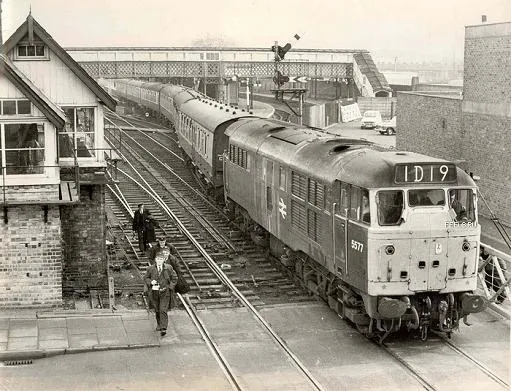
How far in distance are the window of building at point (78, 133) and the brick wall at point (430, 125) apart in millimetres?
14007

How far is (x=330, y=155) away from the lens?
14.9 metres

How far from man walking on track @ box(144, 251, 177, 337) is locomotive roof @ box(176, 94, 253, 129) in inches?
464

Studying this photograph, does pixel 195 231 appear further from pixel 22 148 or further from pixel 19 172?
pixel 22 148

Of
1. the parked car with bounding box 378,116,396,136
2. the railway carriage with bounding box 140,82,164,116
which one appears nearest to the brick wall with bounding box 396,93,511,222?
the parked car with bounding box 378,116,396,136

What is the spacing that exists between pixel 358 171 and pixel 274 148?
4.84 metres

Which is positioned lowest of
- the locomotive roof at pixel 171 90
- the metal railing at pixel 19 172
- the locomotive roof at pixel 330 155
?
the metal railing at pixel 19 172

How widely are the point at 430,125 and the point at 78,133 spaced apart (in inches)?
636

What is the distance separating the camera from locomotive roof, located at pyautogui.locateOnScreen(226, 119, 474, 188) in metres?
13.0

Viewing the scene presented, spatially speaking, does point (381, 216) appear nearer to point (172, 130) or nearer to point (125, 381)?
point (125, 381)

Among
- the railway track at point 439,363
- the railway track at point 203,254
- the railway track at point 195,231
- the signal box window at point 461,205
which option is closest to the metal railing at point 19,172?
the railway track at point 203,254

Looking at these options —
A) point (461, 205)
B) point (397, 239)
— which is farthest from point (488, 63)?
point (397, 239)

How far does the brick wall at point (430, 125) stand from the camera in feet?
91.8

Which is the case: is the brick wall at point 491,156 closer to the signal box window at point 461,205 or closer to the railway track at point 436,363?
the signal box window at point 461,205

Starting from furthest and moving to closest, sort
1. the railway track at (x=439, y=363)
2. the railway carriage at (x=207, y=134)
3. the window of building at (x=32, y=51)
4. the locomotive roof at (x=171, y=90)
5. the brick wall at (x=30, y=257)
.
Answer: the locomotive roof at (x=171, y=90) < the railway carriage at (x=207, y=134) < the window of building at (x=32, y=51) < the brick wall at (x=30, y=257) < the railway track at (x=439, y=363)
